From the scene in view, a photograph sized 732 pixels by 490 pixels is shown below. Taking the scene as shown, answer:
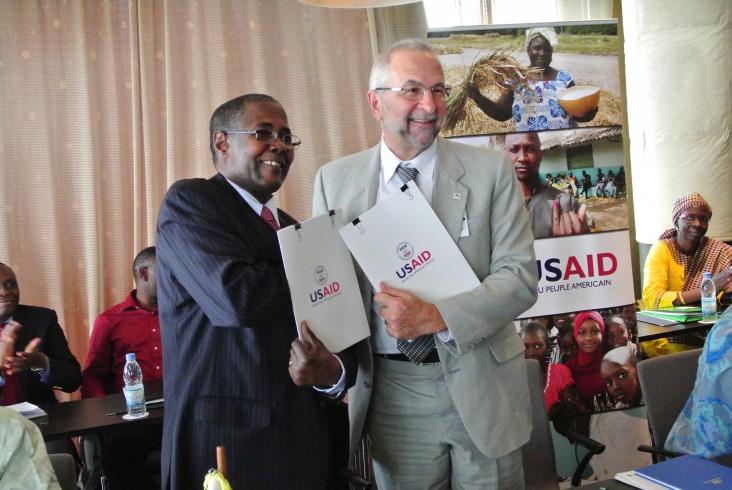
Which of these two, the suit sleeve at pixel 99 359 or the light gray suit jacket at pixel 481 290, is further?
the suit sleeve at pixel 99 359

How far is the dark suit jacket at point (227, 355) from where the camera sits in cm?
216

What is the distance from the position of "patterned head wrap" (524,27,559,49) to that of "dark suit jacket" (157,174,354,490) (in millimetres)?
2591

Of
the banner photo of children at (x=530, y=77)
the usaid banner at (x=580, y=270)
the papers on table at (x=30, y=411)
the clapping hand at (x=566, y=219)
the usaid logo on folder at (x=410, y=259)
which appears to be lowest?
the papers on table at (x=30, y=411)

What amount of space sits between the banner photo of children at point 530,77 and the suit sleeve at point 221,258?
2.18 metres

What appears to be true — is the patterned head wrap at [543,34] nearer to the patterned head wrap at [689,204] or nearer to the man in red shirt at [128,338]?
the patterned head wrap at [689,204]

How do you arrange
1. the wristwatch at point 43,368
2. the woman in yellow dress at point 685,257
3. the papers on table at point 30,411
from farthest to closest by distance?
the woman in yellow dress at point 685,257 < the wristwatch at point 43,368 < the papers on table at point 30,411

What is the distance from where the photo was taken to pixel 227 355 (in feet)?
7.27

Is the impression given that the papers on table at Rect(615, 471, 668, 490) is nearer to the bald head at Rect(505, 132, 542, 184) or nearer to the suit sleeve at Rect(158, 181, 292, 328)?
the suit sleeve at Rect(158, 181, 292, 328)

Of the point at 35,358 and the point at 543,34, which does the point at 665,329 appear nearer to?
the point at 543,34

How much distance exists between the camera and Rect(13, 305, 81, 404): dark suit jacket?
409 cm

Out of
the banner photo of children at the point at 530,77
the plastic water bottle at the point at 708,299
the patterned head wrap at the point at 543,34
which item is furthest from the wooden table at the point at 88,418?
the plastic water bottle at the point at 708,299

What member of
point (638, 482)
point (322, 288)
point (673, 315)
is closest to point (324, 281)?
point (322, 288)

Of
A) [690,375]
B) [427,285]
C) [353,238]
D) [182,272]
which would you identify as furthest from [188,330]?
[690,375]

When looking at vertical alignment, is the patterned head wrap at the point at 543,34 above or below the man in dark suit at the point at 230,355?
above
